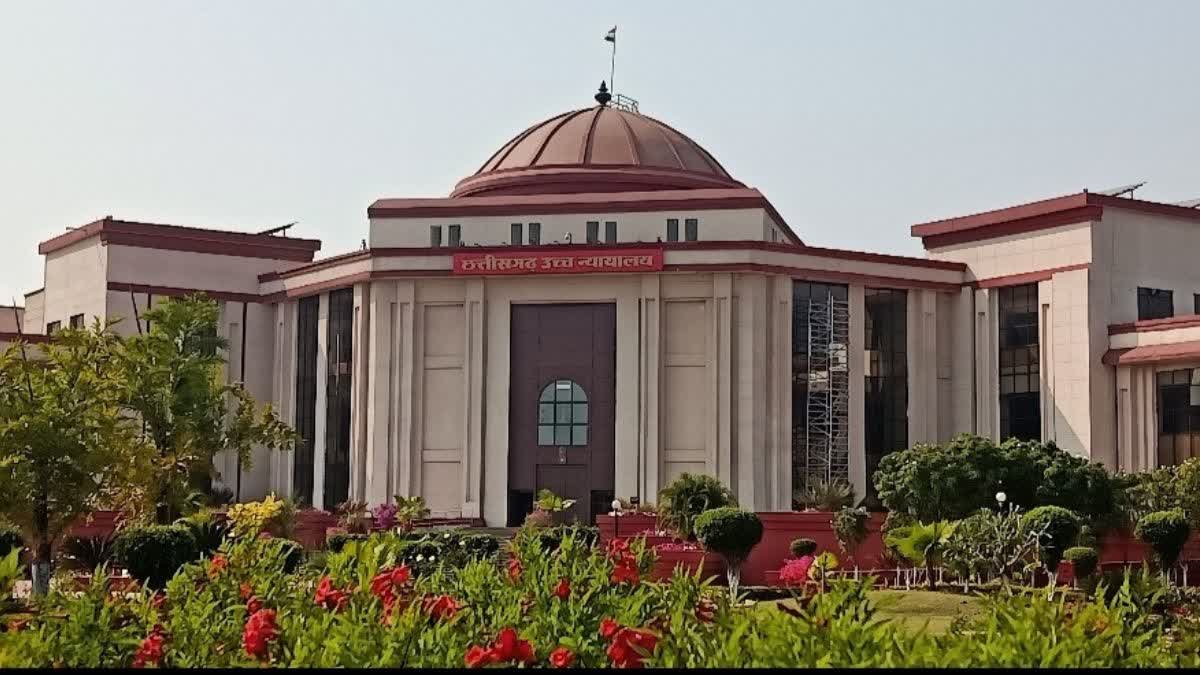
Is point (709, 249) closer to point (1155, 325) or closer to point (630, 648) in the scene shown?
point (1155, 325)

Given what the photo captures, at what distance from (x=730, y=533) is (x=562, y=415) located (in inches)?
555

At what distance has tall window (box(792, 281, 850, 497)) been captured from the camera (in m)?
45.4

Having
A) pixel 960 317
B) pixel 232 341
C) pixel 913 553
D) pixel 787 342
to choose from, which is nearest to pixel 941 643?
pixel 913 553

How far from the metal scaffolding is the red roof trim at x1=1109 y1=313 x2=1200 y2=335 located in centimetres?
757

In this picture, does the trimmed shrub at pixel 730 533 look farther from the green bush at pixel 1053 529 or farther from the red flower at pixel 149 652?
the red flower at pixel 149 652

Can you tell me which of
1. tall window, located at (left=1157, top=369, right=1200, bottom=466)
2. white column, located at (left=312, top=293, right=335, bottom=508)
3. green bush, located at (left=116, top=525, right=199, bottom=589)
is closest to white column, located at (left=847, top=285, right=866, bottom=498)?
tall window, located at (left=1157, top=369, right=1200, bottom=466)

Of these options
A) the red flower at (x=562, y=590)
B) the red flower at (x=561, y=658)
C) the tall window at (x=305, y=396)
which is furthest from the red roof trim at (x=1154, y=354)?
the red flower at (x=561, y=658)

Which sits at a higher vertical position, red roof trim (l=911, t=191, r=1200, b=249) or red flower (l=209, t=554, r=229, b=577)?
red roof trim (l=911, t=191, r=1200, b=249)

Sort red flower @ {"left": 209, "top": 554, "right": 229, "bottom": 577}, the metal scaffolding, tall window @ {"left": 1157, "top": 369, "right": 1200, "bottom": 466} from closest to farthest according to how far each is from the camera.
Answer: red flower @ {"left": 209, "top": 554, "right": 229, "bottom": 577}, tall window @ {"left": 1157, "top": 369, "right": 1200, "bottom": 466}, the metal scaffolding

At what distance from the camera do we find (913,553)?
30031 millimetres

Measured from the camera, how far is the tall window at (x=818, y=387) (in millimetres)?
45406

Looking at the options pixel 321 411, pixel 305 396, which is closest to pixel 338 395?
pixel 321 411

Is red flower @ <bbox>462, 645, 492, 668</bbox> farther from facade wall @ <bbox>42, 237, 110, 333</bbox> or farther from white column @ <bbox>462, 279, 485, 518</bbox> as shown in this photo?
facade wall @ <bbox>42, 237, 110, 333</bbox>

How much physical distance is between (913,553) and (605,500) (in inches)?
654
